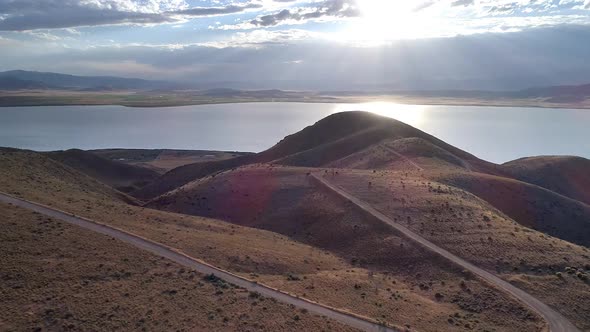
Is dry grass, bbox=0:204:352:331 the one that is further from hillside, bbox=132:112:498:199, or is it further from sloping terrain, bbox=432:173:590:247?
hillside, bbox=132:112:498:199

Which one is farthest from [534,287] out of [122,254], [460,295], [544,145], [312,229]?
[544,145]

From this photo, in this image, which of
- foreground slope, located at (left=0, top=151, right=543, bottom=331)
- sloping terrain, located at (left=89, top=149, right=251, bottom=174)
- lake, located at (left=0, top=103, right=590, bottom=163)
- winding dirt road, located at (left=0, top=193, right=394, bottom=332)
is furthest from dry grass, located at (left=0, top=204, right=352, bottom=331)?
lake, located at (left=0, top=103, right=590, bottom=163)

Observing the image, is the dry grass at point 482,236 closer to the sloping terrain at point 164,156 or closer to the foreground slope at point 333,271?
the foreground slope at point 333,271

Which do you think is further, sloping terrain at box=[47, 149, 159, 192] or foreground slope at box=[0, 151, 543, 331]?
sloping terrain at box=[47, 149, 159, 192]

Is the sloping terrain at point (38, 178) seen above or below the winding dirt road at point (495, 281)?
above

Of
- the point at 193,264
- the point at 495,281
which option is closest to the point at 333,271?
the point at 193,264

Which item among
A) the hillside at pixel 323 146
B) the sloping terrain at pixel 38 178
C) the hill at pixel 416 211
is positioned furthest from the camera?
the hillside at pixel 323 146

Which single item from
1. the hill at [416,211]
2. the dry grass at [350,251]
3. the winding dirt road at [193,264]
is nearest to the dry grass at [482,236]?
the hill at [416,211]
